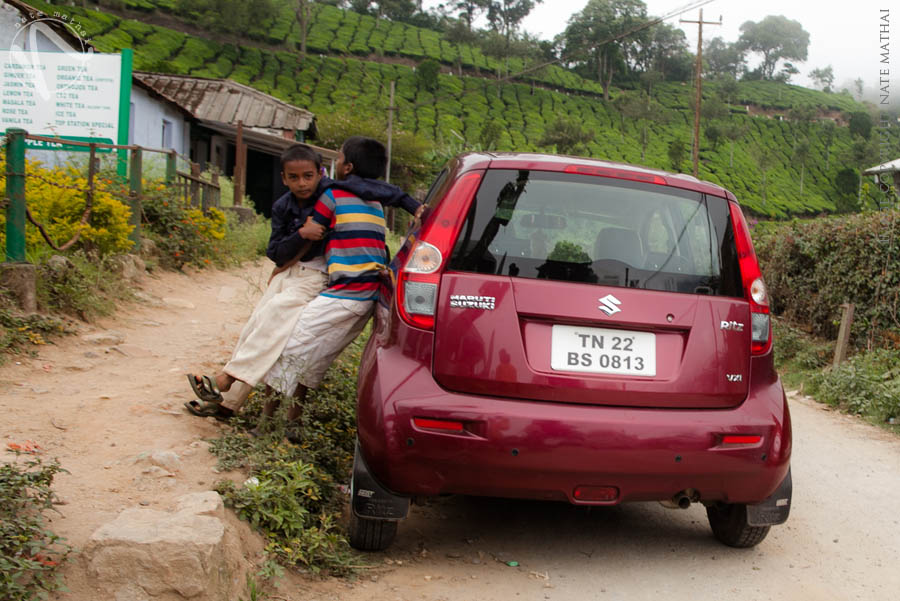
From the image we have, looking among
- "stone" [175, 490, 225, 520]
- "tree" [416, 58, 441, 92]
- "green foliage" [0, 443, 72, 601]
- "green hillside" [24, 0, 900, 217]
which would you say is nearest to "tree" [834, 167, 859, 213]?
"green hillside" [24, 0, 900, 217]

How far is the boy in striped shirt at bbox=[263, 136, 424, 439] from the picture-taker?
13.8 ft

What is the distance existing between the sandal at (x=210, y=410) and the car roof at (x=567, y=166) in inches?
74.8

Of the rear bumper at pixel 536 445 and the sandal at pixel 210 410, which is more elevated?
the rear bumper at pixel 536 445

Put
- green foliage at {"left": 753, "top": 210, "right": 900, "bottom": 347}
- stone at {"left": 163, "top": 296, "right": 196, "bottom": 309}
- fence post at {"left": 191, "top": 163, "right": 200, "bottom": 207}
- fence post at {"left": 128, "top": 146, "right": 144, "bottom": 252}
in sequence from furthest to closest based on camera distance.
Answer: fence post at {"left": 191, "top": 163, "right": 200, "bottom": 207}, fence post at {"left": 128, "top": 146, "right": 144, "bottom": 252}, green foliage at {"left": 753, "top": 210, "right": 900, "bottom": 347}, stone at {"left": 163, "top": 296, "right": 196, "bottom": 309}

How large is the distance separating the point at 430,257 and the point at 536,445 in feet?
2.82

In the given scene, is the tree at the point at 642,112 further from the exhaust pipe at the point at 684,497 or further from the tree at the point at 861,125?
the exhaust pipe at the point at 684,497

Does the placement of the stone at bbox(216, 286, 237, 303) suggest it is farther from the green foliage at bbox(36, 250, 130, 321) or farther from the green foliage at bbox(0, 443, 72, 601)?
the green foliage at bbox(0, 443, 72, 601)

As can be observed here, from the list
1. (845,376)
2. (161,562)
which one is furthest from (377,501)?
(845,376)

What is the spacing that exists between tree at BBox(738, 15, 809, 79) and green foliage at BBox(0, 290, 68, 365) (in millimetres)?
171941

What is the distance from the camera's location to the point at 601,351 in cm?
323

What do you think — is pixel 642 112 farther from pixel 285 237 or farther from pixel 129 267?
pixel 285 237

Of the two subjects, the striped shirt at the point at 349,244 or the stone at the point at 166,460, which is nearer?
the stone at the point at 166,460

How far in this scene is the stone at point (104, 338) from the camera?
6219mm

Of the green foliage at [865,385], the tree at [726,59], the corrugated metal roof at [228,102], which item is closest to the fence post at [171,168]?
the green foliage at [865,385]
